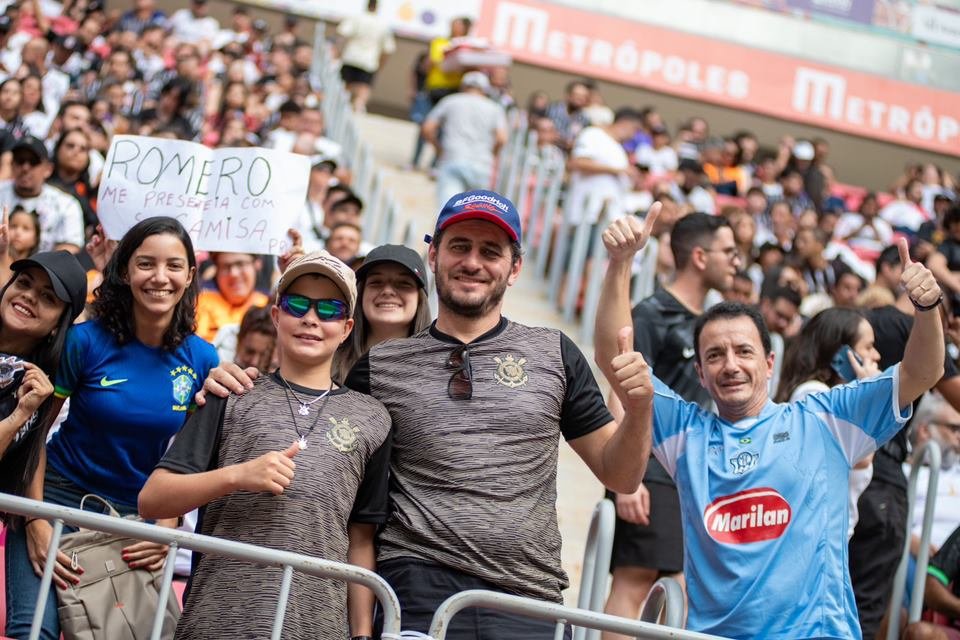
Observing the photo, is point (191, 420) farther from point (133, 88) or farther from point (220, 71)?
point (220, 71)

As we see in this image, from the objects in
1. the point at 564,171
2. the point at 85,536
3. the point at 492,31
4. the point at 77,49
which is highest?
the point at 492,31

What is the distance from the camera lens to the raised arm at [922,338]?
13.4 ft

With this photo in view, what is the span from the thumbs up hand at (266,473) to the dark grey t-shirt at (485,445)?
18.6 inches

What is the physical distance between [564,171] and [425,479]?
31.6 ft

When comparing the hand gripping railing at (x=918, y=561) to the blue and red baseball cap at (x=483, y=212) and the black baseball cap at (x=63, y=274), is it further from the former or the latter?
the black baseball cap at (x=63, y=274)

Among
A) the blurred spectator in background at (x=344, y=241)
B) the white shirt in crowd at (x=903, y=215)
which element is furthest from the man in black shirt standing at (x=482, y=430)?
the white shirt in crowd at (x=903, y=215)

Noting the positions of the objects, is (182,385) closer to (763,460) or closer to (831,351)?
(763,460)

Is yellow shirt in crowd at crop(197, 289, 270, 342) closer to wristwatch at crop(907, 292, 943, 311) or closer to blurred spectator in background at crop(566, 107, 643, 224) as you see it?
wristwatch at crop(907, 292, 943, 311)

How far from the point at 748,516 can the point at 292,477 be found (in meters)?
1.50

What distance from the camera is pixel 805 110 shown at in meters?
22.3

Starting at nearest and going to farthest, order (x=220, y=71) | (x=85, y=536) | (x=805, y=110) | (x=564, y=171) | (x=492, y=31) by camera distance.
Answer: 1. (x=85, y=536)
2. (x=564, y=171)
3. (x=220, y=71)
4. (x=492, y=31)
5. (x=805, y=110)

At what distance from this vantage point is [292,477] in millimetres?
3539

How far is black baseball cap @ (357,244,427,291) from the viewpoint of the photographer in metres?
4.82

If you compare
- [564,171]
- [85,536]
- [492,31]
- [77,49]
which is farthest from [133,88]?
[85,536]
